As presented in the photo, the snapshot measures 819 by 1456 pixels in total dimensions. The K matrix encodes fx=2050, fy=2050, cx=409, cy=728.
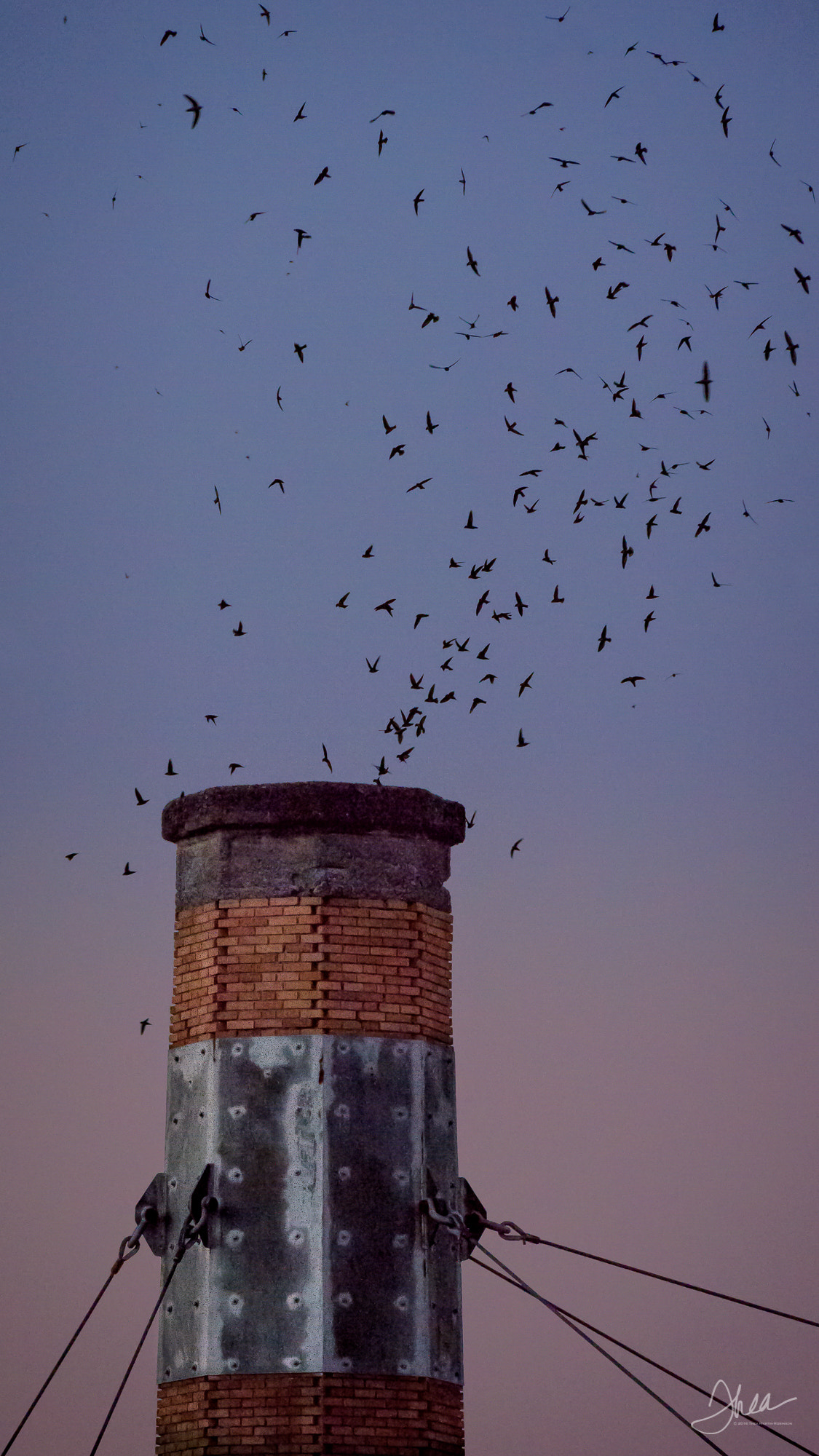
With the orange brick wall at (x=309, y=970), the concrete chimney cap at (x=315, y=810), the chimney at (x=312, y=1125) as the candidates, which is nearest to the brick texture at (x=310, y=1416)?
the chimney at (x=312, y=1125)

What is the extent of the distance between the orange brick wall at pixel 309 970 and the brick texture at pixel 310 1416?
215cm

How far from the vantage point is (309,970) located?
43.5 ft

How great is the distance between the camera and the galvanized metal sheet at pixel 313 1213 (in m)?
12.6

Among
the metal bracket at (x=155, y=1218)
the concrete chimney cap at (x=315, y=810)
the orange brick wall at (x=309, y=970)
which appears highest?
the concrete chimney cap at (x=315, y=810)

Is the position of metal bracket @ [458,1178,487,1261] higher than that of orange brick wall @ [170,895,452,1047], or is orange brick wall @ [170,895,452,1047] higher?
orange brick wall @ [170,895,452,1047]

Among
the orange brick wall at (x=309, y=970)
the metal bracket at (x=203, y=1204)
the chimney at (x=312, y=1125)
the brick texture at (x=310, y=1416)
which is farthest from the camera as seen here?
the orange brick wall at (x=309, y=970)

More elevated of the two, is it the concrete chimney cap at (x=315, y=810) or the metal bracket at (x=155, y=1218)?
the concrete chimney cap at (x=315, y=810)

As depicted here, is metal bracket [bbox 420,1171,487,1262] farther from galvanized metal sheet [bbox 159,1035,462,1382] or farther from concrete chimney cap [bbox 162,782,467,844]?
concrete chimney cap [bbox 162,782,467,844]

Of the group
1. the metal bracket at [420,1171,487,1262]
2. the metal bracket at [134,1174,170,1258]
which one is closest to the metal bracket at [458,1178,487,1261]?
the metal bracket at [420,1171,487,1262]

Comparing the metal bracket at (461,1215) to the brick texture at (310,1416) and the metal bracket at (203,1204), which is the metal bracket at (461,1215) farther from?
the metal bracket at (203,1204)

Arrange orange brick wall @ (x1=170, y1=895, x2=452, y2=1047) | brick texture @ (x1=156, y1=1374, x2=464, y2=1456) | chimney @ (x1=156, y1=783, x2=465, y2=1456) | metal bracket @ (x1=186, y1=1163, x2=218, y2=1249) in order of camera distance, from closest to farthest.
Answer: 1. brick texture @ (x1=156, y1=1374, x2=464, y2=1456)
2. chimney @ (x1=156, y1=783, x2=465, y2=1456)
3. metal bracket @ (x1=186, y1=1163, x2=218, y2=1249)
4. orange brick wall @ (x1=170, y1=895, x2=452, y2=1047)

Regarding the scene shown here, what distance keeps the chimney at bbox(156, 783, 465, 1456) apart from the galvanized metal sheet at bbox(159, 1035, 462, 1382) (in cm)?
1

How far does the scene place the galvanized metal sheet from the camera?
12648 millimetres

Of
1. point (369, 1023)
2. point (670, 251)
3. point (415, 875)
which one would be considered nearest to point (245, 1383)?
point (369, 1023)
